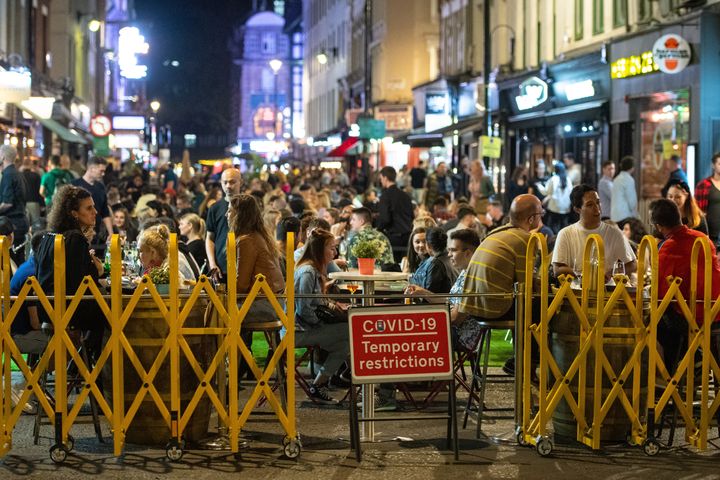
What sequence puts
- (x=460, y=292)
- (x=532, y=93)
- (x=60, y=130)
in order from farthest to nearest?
1. (x=60, y=130)
2. (x=532, y=93)
3. (x=460, y=292)

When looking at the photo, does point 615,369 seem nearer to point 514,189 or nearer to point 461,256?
point 461,256

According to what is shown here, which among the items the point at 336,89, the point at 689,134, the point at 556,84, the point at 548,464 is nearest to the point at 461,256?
the point at 548,464

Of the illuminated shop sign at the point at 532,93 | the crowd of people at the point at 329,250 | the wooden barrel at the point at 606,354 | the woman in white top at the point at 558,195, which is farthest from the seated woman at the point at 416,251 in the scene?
the illuminated shop sign at the point at 532,93

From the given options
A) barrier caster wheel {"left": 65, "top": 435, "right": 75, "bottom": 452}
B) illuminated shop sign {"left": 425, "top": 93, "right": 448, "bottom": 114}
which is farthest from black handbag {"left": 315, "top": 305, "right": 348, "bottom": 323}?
illuminated shop sign {"left": 425, "top": 93, "right": 448, "bottom": 114}

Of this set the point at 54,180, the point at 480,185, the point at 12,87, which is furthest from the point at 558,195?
the point at 12,87

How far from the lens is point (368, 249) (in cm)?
1166

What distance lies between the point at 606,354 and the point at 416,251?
221 inches

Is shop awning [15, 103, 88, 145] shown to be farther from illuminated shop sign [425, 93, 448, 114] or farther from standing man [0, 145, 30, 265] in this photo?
standing man [0, 145, 30, 265]

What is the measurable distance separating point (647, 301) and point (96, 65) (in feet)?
205

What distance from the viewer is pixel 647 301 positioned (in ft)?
30.8

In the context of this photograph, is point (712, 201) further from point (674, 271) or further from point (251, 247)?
point (251, 247)

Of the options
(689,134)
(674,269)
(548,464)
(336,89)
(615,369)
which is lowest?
(548,464)

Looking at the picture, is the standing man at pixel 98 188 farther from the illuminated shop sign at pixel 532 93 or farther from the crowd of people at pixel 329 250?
the illuminated shop sign at pixel 532 93

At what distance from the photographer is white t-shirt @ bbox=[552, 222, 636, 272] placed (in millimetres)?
11625
